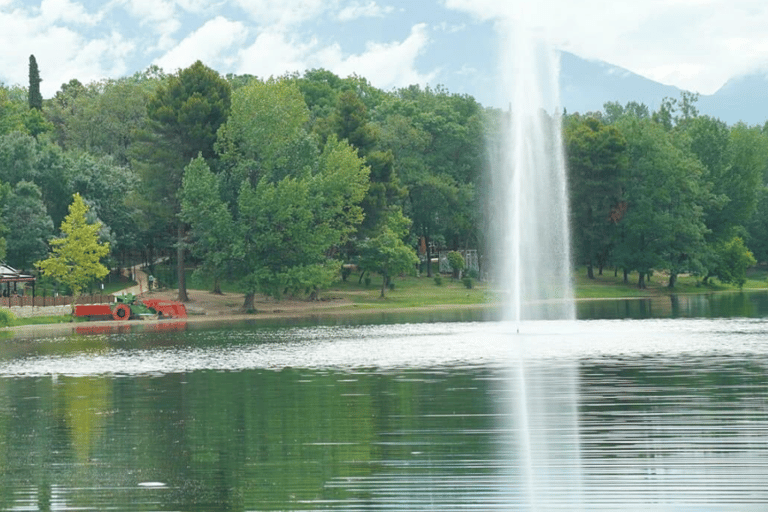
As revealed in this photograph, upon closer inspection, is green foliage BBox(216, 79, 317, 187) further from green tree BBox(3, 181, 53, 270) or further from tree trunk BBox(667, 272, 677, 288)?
tree trunk BBox(667, 272, 677, 288)

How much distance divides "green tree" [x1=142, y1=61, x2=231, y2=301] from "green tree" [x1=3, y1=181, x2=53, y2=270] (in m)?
8.87

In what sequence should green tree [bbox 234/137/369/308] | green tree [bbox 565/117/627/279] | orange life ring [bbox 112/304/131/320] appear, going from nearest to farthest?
1. orange life ring [bbox 112/304/131/320]
2. green tree [bbox 234/137/369/308]
3. green tree [bbox 565/117/627/279]

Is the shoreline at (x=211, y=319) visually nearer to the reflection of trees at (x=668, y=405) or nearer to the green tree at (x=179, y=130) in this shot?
the green tree at (x=179, y=130)

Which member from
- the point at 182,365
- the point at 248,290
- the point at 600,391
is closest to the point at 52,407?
the point at 182,365

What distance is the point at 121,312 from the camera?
244 ft

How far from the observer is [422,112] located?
114250mm

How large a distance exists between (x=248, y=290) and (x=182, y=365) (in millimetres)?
40957

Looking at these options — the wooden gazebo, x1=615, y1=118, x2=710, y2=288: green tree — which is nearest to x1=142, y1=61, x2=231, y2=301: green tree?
the wooden gazebo

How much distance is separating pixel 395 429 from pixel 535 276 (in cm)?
4214

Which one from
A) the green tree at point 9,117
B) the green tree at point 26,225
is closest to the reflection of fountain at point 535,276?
the green tree at point 26,225

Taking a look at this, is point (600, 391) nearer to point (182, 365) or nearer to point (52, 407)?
point (52, 407)

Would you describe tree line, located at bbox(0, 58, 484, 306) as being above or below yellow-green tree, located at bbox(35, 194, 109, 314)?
above

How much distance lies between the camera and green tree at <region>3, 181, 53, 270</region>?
85.7 meters

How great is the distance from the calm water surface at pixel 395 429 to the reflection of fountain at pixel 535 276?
0.37ft
